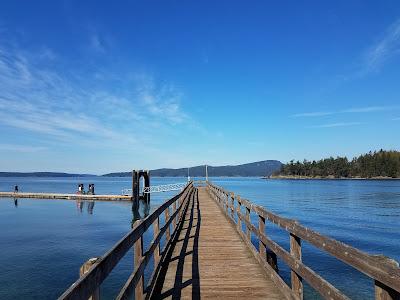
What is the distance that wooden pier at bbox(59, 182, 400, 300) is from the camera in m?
3.11

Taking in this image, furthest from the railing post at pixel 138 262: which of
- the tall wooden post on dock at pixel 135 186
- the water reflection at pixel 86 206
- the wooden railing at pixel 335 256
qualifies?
the tall wooden post on dock at pixel 135 186

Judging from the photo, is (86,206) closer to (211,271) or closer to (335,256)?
(211,271)

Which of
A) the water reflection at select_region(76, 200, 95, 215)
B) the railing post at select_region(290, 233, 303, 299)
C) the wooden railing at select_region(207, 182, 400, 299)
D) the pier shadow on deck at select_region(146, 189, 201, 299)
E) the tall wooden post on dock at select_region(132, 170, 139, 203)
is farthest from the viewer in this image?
the tall wooden post on dock at select_region(132, 170, 139, 203)

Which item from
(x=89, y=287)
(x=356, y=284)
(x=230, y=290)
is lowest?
(x=356, y=284)

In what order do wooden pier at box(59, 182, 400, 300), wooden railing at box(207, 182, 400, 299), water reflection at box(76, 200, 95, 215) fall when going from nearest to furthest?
wooden railing at box(207, 182, 400, 299)
wooden pier at box(59, 182, 400, 300)
water reflection at box(76, 200, 95, 215)

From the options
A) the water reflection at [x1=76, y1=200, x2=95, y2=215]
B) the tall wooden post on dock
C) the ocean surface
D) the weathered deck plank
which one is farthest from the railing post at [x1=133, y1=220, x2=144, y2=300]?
the tall wooden post on dock

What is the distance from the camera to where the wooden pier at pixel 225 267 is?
10.2ft

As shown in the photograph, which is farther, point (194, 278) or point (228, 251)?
point (228, 251)

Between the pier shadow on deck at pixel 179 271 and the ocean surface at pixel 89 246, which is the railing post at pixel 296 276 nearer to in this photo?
the pier shadow on deck at pixel 179 271

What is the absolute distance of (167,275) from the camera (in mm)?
7605

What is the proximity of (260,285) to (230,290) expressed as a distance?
61cm

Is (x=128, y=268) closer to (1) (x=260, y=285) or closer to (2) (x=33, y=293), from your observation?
(2) (x=33, y=293)

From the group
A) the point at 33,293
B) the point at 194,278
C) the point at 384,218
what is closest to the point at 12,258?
the point at 33,293

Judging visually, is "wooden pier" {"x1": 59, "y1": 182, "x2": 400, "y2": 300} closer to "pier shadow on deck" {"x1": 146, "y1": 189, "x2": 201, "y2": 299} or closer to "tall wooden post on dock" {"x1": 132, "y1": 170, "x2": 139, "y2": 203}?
"pier shadow on deck" {"x1": 146, "y1": 189, "x2": 201, "y2": 299}
